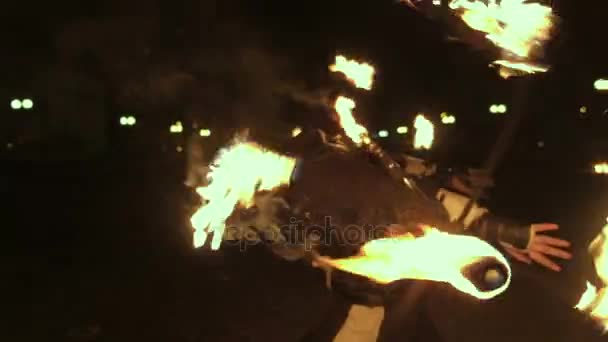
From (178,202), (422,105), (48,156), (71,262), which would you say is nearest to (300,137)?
(71,262)

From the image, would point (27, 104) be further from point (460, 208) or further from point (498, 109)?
point (460, 208)

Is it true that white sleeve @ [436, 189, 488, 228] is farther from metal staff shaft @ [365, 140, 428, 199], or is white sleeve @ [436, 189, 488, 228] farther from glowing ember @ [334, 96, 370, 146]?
glowing ember @ [334, 96, 370, 146]

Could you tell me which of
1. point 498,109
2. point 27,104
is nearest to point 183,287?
point 27,104

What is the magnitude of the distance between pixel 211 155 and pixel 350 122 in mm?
843

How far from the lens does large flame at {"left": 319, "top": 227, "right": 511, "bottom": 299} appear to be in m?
3.41

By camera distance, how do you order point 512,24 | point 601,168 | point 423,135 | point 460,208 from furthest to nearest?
point 601,168
point 423,135
point 512,24
point 460,208

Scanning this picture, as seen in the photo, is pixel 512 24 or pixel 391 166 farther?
pixel 512 24

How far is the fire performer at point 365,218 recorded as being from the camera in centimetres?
379

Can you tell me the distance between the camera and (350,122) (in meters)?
4.54

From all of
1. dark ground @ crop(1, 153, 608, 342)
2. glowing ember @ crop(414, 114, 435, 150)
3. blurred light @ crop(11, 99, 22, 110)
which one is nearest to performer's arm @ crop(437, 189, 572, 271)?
glowing ember @ crop(414, 114, 435, 150)

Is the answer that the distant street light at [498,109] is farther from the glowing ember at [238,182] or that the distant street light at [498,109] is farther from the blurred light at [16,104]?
the glowing ember at [238,182]

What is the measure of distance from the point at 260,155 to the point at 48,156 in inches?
771

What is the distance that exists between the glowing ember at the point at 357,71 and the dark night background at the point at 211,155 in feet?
0.24

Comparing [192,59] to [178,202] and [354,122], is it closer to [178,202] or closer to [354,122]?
[354,122]
